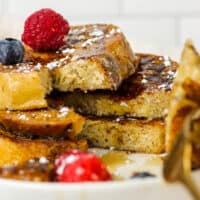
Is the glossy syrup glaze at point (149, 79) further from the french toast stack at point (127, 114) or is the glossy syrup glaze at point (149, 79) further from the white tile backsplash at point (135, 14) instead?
the white tile backsplash at point (135, 14)

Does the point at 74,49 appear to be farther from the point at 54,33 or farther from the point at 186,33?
the point at 186,33

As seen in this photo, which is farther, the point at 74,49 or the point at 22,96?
the point at 74,49

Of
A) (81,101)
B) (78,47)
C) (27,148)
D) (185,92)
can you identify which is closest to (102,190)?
(185,92)

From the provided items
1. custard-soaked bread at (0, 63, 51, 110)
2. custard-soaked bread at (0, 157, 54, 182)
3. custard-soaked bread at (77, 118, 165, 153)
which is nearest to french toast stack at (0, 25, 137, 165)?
custard-soaked bread at (0, 63, 51, 110)

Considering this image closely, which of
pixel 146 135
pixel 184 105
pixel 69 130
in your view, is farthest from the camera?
pixel 146 135

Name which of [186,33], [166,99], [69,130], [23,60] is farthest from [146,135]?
[186,33]

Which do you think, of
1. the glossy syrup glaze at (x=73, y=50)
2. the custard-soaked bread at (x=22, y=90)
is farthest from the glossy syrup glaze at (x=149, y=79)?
the custard-soaked bread at (x=22, y=90)
